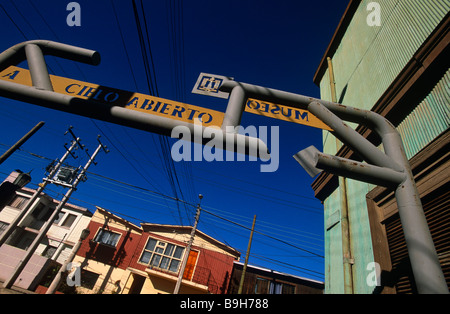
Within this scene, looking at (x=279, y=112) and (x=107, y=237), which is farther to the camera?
(x=107, y=237)

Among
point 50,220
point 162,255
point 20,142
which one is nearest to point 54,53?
point 20,142

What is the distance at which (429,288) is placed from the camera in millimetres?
1040

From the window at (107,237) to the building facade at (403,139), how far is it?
2146cm

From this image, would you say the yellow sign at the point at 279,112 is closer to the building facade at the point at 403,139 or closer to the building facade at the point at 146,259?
the building facade at the point at 403,139

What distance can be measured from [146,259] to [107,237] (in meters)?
4.75

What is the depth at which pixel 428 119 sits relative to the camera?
3.04 m

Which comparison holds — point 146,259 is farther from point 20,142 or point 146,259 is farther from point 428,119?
point 428,119

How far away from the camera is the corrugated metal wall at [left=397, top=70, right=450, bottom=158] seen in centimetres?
279

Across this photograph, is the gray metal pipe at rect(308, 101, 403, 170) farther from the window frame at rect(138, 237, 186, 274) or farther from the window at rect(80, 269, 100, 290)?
the window at rect(80, 269, 100, 290)

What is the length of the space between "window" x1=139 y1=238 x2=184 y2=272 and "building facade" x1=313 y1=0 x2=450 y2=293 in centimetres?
1794

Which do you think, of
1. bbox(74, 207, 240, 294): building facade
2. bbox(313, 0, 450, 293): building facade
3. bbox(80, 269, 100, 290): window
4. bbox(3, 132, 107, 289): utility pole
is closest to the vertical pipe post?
bbox(313, 0, 450, 293): building facade

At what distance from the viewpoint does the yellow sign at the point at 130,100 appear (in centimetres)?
211

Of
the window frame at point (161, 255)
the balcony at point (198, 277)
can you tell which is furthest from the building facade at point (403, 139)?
the window frame at point (161, 255)
